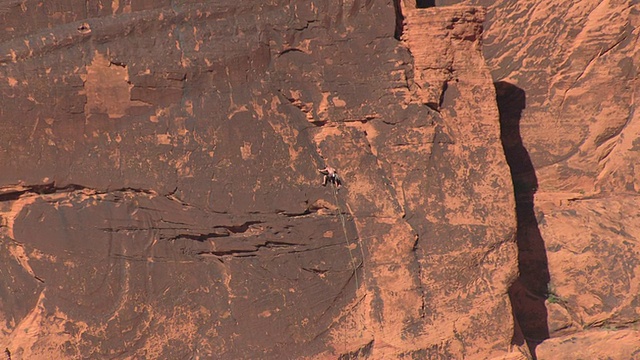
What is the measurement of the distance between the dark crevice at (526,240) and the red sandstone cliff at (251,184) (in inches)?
30.7

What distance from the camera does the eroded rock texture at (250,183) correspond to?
3105mm

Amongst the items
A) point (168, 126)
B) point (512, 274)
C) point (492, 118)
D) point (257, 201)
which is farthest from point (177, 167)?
point (512, 274)

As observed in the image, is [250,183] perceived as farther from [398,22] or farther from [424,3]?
[424,3]

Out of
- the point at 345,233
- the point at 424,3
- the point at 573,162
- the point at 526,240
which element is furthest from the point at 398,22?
the point at 526,240

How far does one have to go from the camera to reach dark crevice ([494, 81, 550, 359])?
4406 mm

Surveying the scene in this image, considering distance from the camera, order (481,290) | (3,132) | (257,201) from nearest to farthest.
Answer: (3,132)
(257,201)
(481,290)

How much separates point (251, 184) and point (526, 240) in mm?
2198

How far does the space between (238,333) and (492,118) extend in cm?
183

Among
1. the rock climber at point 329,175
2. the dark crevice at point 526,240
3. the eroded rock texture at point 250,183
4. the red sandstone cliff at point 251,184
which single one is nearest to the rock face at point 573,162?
the dark crevice at point 526,240

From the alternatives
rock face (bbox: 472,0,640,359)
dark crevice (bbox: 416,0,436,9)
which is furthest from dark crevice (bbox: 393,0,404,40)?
rock face (bbox: 472,0,640,359)

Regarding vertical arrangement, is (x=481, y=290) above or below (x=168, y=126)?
below

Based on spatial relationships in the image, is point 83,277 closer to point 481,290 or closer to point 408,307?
point 408,307

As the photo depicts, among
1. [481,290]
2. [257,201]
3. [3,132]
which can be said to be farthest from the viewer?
[481,290]

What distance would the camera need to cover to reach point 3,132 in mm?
3023
